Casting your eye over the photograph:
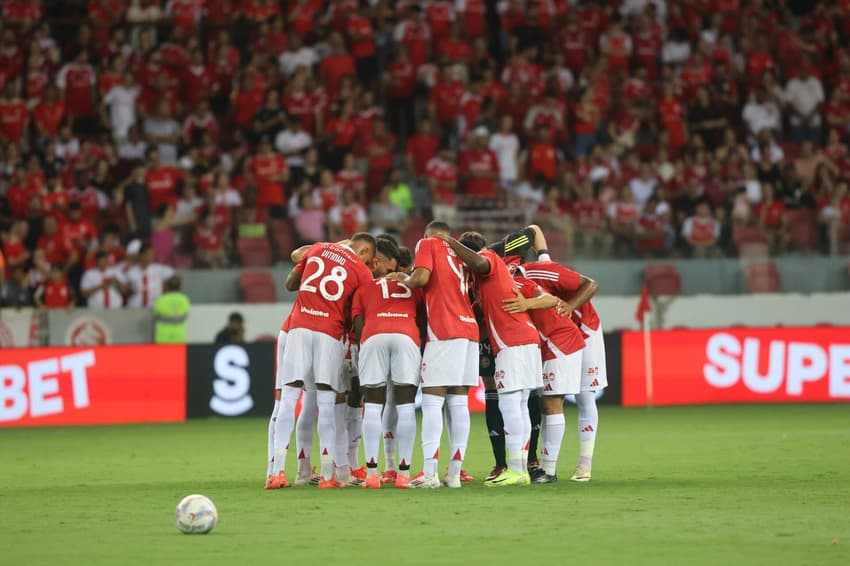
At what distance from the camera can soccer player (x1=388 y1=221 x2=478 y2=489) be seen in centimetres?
1225

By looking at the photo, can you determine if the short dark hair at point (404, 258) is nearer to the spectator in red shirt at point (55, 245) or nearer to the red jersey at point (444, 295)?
the red jersey at point (444, 295)

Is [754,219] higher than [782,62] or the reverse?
the reverse

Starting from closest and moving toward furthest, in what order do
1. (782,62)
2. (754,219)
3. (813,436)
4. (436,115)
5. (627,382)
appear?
1. (813,436)
2. (627,382)
3. (754,219)
4. (436,115)
5. (782,62)

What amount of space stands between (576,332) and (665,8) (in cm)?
1812

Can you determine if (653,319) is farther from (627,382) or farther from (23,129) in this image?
(23,129)

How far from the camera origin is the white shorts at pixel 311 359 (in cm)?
1248

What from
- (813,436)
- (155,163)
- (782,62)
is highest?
(782,62)

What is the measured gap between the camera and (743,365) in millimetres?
23203

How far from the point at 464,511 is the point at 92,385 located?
12.1m

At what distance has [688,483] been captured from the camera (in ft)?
40.9

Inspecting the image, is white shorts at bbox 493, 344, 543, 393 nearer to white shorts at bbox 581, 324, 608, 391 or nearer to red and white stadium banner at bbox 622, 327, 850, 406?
white shorts at bbox 581, 324, 608, 391

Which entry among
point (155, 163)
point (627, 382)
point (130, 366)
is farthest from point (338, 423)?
point (155, 163)

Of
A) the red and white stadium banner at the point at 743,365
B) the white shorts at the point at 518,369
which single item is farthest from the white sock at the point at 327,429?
the red and white stadium banner at the point at 743,365

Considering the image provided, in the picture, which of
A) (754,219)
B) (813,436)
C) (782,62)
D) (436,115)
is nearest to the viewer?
(813,436)
